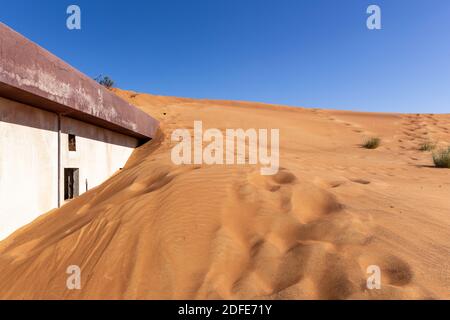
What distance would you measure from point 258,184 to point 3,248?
7.92ft

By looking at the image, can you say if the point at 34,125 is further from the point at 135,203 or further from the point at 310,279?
the point at 310,279

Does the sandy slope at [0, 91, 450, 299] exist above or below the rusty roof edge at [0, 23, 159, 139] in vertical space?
below

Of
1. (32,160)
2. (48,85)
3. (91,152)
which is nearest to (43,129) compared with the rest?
(32,160)

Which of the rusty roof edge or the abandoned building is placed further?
the abandoned building

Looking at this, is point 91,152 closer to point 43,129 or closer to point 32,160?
A: point 43,129

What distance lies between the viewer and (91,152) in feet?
14.4

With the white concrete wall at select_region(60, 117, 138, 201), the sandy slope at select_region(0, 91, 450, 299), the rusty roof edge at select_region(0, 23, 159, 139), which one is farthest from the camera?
the white concrete wall at select_region(60, 117, 138, 201)

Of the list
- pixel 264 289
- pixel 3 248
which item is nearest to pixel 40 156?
pixel 3 248

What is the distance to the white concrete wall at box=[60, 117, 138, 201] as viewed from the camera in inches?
148

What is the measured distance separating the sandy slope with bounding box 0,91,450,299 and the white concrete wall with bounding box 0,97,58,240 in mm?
205

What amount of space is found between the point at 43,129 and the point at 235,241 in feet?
8.71

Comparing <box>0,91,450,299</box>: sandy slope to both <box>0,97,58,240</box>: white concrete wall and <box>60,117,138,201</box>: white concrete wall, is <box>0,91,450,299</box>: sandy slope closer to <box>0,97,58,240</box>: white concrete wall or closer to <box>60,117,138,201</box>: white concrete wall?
<box>0,97,58,240</box>: white concrete wall

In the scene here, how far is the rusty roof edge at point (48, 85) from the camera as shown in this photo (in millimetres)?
2445

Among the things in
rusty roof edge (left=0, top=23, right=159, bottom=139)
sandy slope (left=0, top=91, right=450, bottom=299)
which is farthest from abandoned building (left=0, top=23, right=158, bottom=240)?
sandy slope (left=0, top=91, right=450, bottom=299)
